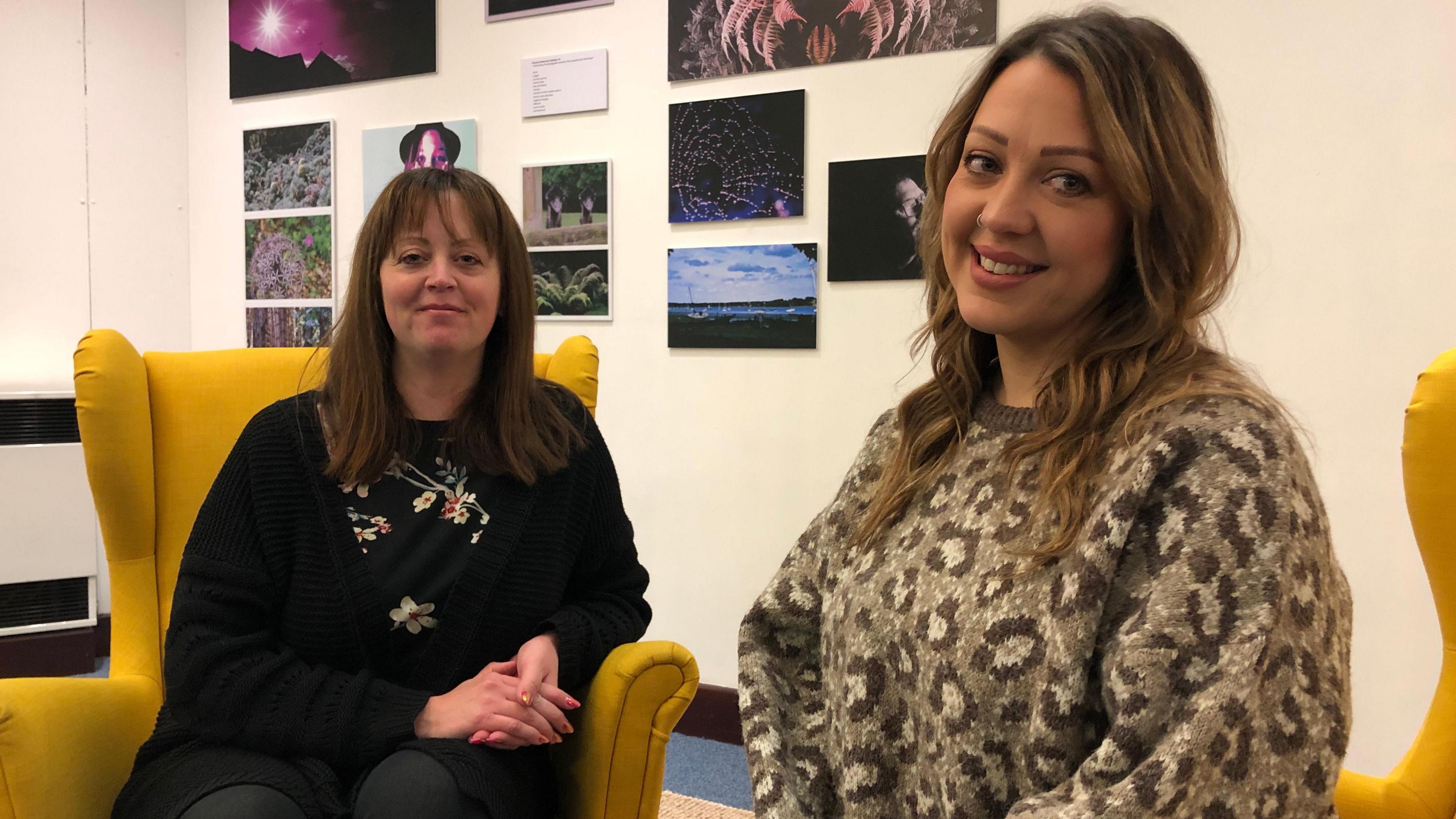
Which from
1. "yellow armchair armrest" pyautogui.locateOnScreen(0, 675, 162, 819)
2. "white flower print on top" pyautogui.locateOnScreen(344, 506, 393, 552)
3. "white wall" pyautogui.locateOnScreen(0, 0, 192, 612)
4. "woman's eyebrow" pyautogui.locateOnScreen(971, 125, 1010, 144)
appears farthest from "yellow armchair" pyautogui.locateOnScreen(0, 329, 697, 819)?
"white wall" pyautogui.locateOnScreen(0, 0, 192, 612)

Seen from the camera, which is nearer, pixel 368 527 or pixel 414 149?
pixel 368 527

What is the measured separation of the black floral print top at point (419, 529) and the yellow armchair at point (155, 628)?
285mm

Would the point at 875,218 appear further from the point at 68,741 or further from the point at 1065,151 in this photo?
the point at 68,741

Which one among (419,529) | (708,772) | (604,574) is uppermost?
(419,529)

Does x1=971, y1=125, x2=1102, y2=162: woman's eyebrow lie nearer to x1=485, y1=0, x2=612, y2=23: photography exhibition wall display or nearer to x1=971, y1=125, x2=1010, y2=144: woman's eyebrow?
x1=971, y1=125, x2=1010, y2=144: woman's eyebrow

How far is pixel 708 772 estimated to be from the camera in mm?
2762

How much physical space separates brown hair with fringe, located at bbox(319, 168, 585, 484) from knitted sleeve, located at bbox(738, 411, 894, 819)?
0.61 m

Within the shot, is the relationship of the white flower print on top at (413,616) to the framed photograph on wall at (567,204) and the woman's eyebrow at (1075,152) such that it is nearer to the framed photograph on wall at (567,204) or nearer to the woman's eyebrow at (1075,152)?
the woman's eyebrow at (1075,152)

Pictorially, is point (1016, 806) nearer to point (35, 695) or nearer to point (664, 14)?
point (35, 695)

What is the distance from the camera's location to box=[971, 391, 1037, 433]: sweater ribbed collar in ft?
3.46

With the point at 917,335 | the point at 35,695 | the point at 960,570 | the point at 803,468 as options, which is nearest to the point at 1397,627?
the point at 803,468

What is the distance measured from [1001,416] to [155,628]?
5.02ft

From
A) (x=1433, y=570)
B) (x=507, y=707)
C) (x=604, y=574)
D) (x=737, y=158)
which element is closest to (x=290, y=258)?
(x=737, y=158)

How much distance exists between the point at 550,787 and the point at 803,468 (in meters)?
1.38
